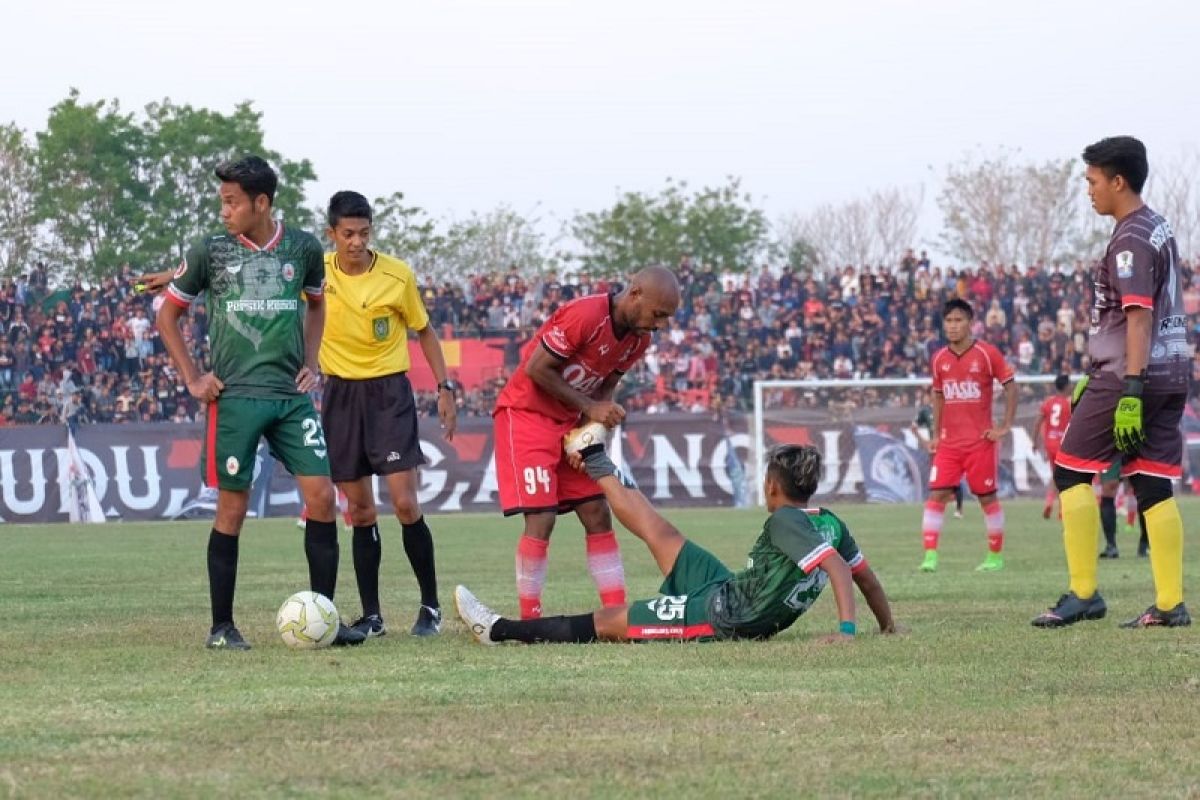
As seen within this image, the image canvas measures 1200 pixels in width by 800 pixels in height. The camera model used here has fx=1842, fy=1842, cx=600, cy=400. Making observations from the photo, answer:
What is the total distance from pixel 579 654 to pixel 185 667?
5.45ft

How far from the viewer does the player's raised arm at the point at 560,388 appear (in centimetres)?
902

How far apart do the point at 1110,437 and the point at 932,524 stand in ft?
23.4

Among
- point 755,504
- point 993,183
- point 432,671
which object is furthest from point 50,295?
point 993,183

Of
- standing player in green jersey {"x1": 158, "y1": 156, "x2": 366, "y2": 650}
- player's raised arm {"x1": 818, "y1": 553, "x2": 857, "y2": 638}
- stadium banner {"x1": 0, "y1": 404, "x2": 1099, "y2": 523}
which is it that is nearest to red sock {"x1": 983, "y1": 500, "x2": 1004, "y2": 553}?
player's raised arm {"x1": 818, "y1": 553, "x2": 857, "y2": 638}

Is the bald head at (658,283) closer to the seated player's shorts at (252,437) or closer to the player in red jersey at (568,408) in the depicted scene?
the player in red jersey at (568,408)

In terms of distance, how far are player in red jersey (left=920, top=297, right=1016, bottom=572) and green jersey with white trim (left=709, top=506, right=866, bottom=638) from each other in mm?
8350

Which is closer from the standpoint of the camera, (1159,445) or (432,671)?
(432,671)

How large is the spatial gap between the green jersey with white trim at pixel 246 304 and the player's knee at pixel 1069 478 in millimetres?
3948

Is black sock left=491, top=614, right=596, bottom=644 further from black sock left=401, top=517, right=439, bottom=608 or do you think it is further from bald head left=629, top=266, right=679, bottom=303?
bald head left=629, top=266, right=679, bottom=303

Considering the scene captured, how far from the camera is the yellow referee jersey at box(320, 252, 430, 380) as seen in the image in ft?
31.8

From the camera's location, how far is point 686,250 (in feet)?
228

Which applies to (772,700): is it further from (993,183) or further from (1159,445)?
(993,183)

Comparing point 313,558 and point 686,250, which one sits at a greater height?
point 686,250

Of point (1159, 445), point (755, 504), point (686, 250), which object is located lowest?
point (755, 504)
